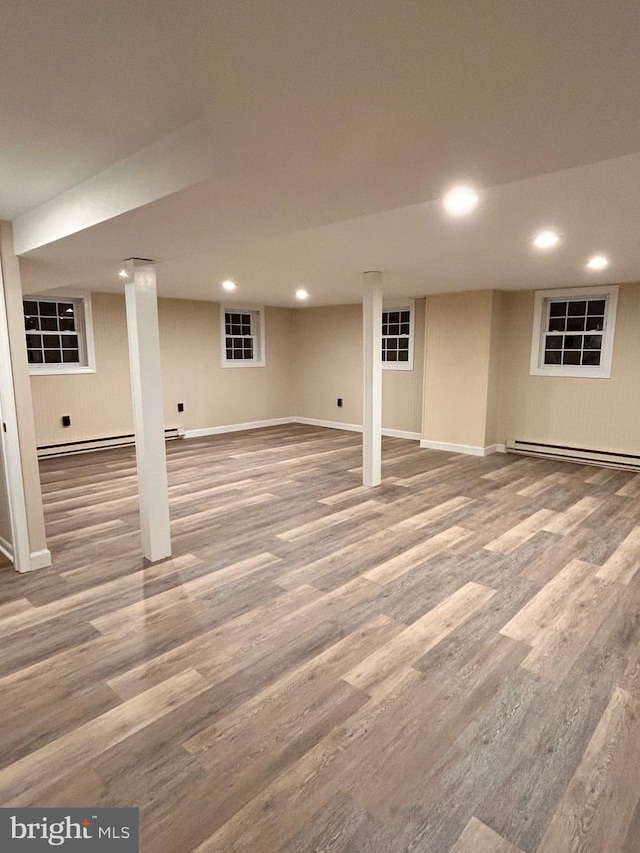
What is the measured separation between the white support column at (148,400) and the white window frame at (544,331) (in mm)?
5205

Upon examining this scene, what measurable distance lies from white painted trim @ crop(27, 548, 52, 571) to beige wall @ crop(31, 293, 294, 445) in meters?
3.77

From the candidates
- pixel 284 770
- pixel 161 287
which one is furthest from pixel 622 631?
pixel 161 287

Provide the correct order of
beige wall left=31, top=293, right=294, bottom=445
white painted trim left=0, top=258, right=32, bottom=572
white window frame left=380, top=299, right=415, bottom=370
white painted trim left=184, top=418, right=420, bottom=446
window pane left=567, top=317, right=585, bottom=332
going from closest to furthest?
white painted trim left=0, top=258, right=32, bottom=572 → window pane left=567, top=317, right=585, bottom=332 → beige wall left=31, top=293, right=294, bottom=445 → white window frame left=380, top=299, right=415, bottom=370 → white painted trim left=184, top=418, right=420, bottom=446

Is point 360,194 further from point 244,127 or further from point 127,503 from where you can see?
point 127,503

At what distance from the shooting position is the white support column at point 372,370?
5117mm

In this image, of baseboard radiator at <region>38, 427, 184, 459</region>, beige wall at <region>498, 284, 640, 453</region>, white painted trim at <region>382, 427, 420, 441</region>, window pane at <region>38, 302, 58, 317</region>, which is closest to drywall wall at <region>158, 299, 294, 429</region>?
baseboard radiator at <region>38, 427, 184, 459</region>

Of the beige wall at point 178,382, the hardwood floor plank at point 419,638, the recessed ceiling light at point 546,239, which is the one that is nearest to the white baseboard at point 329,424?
the beige wall at point 178,382

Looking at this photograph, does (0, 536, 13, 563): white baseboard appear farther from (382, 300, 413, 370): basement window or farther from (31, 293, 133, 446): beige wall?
(382, 300, 413, 370): basement window

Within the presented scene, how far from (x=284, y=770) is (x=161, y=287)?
5.80 metres

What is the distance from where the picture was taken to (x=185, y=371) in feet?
26.4

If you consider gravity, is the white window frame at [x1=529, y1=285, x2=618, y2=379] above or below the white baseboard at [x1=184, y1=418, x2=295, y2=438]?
above

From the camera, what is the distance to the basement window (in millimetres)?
7875

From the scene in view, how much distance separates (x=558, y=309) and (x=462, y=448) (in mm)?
2239

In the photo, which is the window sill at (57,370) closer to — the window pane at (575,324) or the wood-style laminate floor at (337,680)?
the wood-style laminate floor at (337,680)
